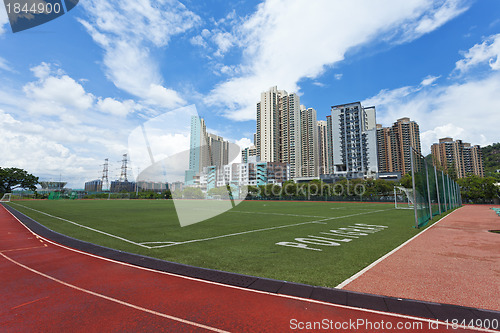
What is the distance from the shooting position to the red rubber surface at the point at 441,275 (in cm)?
438

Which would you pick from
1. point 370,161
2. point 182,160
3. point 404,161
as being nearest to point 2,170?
point 182,160

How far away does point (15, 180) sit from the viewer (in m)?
73.0

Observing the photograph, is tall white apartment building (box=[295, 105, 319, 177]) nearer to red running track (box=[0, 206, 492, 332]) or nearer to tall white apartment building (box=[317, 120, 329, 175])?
tall white apartment building (box=[317, 120, 329, 175])

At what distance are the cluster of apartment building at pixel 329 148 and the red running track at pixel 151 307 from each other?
74475mm

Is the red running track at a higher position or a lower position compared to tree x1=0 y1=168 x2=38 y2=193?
lower

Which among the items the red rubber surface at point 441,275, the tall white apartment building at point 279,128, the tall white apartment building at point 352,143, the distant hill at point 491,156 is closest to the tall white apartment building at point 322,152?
the tall white apartment building at point 279,128

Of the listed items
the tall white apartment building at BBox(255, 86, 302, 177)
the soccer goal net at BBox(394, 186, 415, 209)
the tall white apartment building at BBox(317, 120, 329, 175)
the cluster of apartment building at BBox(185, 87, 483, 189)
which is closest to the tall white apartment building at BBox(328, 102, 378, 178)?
the cluster of apartment building at BBox(185, 87, 483, 189)

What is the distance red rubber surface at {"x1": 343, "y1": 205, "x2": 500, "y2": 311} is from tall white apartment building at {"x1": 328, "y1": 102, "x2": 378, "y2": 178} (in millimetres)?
97890

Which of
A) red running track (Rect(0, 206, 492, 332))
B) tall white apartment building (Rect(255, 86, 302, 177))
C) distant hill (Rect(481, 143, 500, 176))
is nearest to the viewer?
red running track (Rect(0, 206, 492, 332))

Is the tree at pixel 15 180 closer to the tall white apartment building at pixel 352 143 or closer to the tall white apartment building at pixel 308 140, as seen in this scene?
the tall white apartment building at pixel 352 143

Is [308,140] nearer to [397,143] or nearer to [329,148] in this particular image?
[329,148]

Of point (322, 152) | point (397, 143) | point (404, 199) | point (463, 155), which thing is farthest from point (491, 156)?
point (404, 199)

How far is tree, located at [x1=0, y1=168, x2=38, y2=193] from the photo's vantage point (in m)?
69.9

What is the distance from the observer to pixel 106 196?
87250 millimetres
